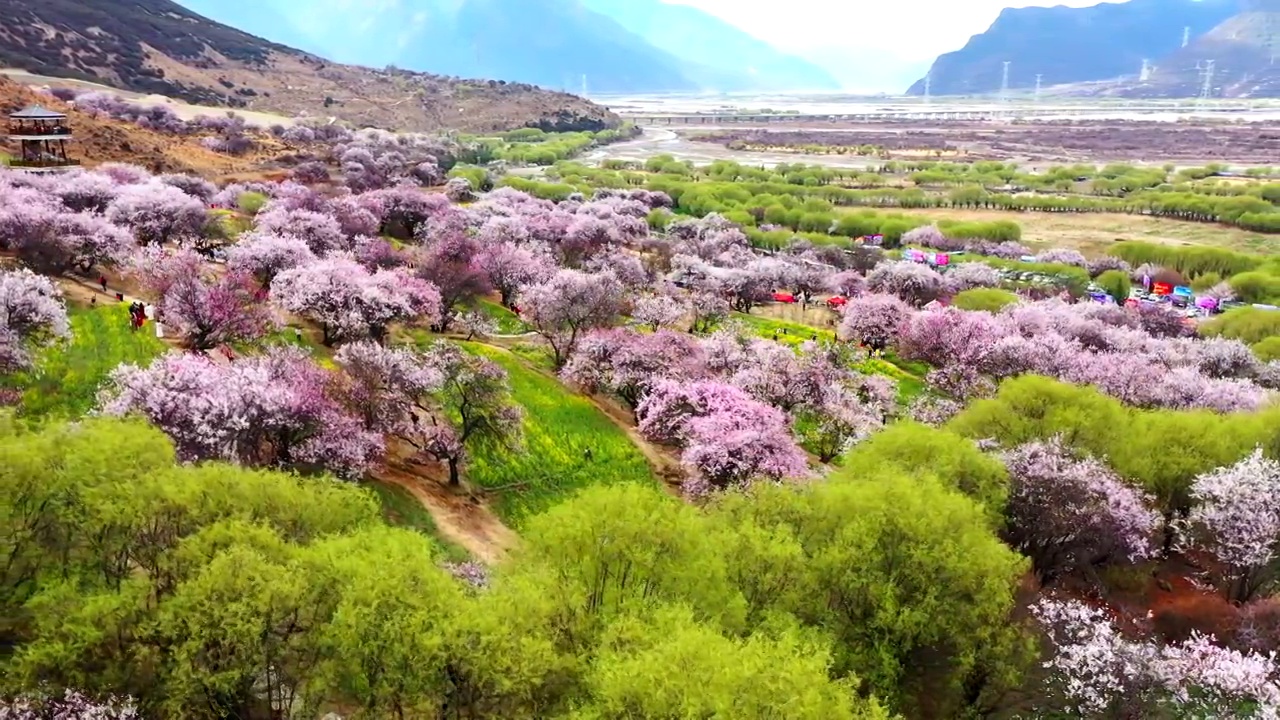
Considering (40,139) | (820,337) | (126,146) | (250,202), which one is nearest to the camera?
(820,337)

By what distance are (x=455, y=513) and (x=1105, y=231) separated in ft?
406

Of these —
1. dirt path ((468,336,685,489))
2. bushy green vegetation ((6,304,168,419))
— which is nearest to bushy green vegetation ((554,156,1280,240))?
dirt path ((468,336,685,489))

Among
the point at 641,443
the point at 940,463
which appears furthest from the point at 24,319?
the point at 940,463

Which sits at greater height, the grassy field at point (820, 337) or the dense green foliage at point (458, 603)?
the dense green foliage at point (458, 603)

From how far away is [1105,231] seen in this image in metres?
129

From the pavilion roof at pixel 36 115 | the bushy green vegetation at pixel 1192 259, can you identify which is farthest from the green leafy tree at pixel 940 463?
the bushy green vegetation at pixel 1192 259

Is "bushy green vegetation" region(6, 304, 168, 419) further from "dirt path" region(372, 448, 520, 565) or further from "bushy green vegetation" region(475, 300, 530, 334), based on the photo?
"bushy green vegetation" region(475, 300, 530, 334)

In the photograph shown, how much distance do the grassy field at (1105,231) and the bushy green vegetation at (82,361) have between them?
356 ft

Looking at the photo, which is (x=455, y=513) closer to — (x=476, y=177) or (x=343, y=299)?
(x=343, y=299)

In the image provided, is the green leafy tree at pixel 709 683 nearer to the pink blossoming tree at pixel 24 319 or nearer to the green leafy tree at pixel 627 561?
the green leafy tree at pixel 627 561

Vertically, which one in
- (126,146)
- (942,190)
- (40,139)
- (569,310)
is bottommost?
(942,190)

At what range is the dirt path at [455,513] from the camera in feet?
116

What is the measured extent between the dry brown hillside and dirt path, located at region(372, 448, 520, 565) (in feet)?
214

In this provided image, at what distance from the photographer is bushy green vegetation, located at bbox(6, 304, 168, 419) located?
3391cm
